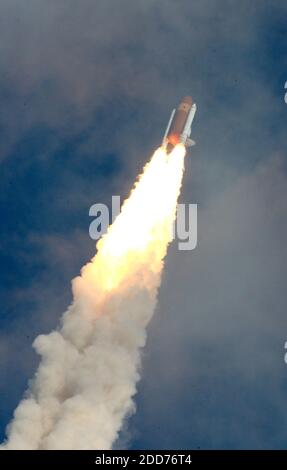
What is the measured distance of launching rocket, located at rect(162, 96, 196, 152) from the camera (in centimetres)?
13025

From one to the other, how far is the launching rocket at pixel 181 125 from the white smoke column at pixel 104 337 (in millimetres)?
1474

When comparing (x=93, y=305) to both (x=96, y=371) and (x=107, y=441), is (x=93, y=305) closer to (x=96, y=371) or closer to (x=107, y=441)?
(x=96, y=371)

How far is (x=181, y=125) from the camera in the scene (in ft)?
427

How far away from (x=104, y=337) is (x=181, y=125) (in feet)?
89.9

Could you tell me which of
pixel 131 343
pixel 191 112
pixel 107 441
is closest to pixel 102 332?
pixel 131 343

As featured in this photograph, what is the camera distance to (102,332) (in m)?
128

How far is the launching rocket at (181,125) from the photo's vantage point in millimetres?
130250

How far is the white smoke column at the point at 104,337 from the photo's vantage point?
122688mm

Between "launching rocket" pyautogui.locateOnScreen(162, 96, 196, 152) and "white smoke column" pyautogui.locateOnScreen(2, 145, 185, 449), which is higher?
"launching rocket" pyautogui.locateOnScreen(162, 96, 196, 152)

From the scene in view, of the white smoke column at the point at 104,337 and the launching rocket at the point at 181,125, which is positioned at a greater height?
the launching rocket at the point at 181,125

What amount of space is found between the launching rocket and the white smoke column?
1474mm

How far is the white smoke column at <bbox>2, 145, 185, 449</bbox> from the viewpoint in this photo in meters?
123
